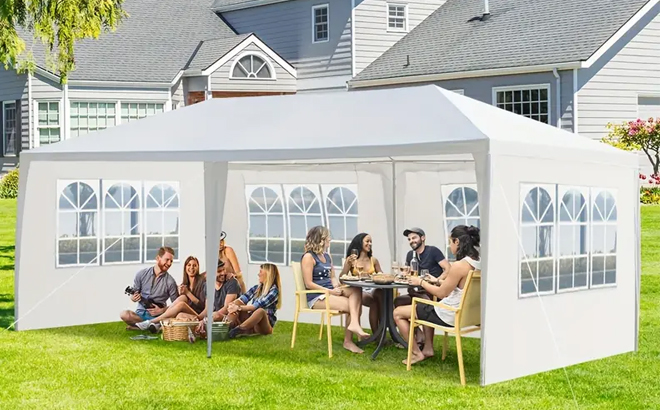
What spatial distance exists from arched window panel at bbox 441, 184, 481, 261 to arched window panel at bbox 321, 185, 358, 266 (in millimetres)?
1125

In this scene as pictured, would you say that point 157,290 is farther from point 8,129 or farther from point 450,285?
point 8,129

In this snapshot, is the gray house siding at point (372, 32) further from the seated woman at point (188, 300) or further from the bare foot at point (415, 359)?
the bare foot at point (415, 359)

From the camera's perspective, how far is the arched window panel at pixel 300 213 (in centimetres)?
1286

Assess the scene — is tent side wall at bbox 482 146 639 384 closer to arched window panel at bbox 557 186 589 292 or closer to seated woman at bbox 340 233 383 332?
arched window panel at bbox 557 186 589 292

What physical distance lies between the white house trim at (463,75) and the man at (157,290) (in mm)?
13816

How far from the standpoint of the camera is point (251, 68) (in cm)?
3003

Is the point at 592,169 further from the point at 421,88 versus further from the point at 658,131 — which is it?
the point at 658,131

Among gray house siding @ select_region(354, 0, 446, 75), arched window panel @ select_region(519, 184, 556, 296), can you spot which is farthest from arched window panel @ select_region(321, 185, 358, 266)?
gray house siding @ select_region(354, 0, 446, 75)

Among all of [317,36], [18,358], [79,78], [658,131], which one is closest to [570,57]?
[658,131]

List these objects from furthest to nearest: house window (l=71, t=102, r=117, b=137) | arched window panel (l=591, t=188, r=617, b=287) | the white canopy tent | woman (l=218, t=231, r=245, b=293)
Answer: house window (l=71, t=102, r=117, b=137) < woman (l=218, t=231, r=245, b=293) < arched window panel (l=591, t=188, r=617, b=287) < the white canopy tent

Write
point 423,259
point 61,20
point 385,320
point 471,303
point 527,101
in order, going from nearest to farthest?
point 471,303 < point 385,320 < point 423,259 < point 61,20 < point 527,101

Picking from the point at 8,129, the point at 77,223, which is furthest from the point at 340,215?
the point at 8,129

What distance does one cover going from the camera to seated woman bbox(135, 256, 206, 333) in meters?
11.5

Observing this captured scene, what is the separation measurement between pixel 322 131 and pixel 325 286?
6.77ft
